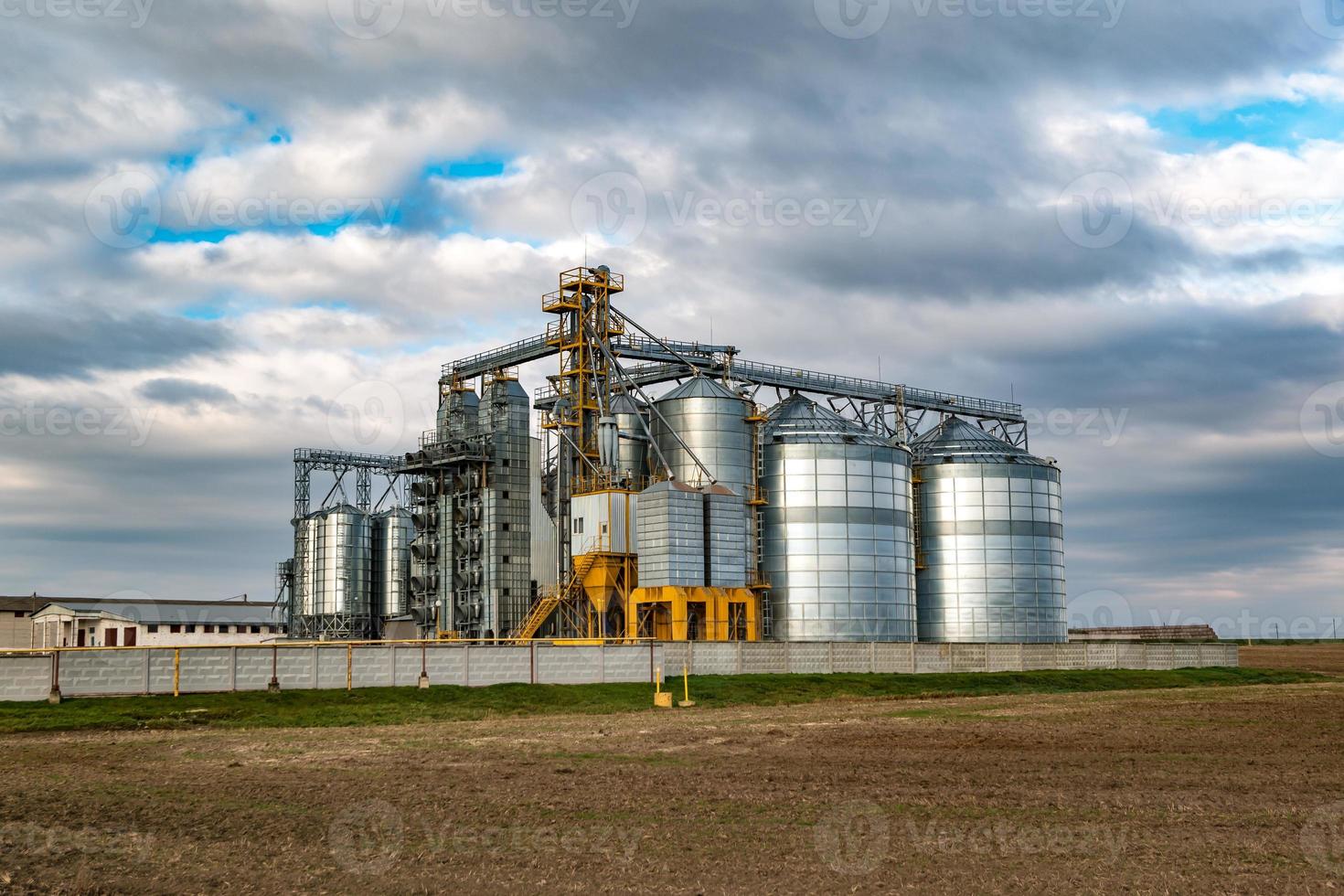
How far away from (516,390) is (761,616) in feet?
71.2

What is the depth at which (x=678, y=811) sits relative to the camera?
2325cm

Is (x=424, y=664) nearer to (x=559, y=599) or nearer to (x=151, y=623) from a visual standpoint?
(x=559, y=599)

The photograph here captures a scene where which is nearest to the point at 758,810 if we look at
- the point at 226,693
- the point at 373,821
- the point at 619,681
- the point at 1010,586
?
the point at 373,821

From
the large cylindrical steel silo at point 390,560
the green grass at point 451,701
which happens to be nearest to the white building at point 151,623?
the large cylindrical steel silo at point 390,560

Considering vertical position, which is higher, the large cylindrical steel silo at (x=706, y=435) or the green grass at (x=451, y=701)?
the large cylindrical steel silo at (x=706, y=435)

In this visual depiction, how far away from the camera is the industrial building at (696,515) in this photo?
242 ft

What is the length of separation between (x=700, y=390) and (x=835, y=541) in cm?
1299

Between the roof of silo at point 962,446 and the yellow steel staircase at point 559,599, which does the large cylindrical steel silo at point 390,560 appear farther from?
the roof of silo at point 962,446

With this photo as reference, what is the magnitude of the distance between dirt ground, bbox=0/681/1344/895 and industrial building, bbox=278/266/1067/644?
34.2 m

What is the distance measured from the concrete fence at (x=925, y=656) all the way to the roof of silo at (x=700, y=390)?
20.6 metres

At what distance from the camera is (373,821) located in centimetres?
2236

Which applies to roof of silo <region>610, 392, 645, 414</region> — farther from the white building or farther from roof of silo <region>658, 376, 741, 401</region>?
the white building

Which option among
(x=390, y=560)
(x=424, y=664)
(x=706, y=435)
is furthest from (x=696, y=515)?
(x=390, y=560)

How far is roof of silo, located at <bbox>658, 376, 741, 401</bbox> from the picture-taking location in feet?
266
